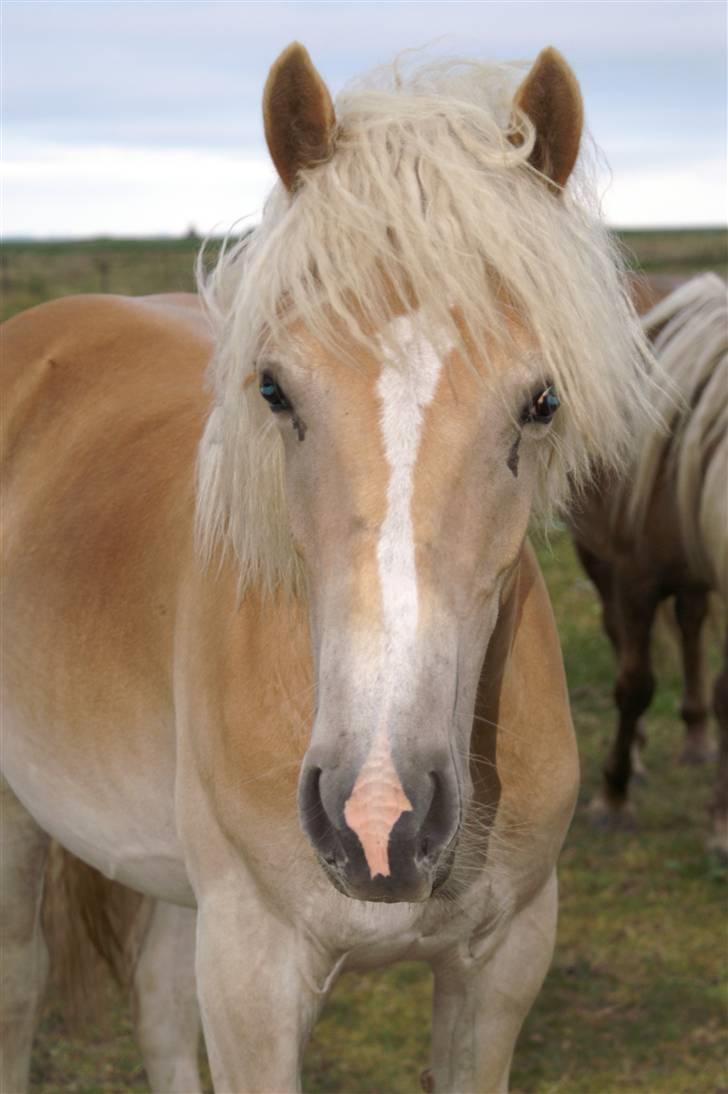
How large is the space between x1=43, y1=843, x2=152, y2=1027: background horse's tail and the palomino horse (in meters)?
0.57

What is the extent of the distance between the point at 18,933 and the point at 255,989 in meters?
1.18

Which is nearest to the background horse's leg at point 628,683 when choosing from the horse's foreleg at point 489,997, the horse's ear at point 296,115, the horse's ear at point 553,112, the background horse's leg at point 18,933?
the background horse's leg at point 18,933

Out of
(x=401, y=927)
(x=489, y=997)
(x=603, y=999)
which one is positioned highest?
(x=401, y=927)

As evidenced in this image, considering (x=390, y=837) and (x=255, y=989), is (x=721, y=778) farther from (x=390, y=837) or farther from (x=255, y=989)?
(x=390, y=837)

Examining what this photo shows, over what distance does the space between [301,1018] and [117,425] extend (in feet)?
4.55

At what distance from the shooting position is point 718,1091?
409 centimetres

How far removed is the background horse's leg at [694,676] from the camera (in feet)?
20.8

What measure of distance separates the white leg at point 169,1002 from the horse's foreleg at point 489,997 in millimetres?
1177

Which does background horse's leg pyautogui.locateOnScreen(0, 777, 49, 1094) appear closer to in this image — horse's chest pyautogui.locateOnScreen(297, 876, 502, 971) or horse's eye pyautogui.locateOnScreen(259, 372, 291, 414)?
horse's chest pyautogui.locateOnScreen(297, 876, 502, 971)

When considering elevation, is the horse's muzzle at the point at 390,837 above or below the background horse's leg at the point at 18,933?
above

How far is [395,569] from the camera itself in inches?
68.9

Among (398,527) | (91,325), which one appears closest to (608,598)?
(91,325)

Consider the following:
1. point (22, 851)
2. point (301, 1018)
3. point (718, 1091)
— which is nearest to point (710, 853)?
point (718, 1091)

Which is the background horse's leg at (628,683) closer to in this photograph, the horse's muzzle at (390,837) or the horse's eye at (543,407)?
the horse's eye at (543,407)
